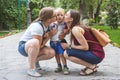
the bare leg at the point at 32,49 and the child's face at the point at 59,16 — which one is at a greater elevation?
the child's face at the point at 59,16

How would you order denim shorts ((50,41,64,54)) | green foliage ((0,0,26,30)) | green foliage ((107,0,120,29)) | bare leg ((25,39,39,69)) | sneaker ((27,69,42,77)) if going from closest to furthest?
bare leg ((25,39,39,69)) → sneaker ((27,69,42,77)) → denim shorts ((50,41,64,54)) → green foliage ((0,0,26,30)) → green foliage ((107,0,120,29))

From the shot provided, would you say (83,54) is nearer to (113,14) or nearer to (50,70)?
(50,70)

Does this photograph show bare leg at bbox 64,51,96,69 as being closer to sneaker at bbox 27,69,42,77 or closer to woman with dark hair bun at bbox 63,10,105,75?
woman with dark hair bun at bbox 63,10,105,75

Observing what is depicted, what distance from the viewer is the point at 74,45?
628cm

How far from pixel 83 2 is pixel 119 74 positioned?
65.1ft

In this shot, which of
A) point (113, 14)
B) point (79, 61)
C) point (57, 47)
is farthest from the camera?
point (113, 14)

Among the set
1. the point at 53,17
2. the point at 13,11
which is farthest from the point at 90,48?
the point at 13,11

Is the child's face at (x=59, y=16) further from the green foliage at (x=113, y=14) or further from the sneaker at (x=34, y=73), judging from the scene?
the green foliage at (x=113, y=14)

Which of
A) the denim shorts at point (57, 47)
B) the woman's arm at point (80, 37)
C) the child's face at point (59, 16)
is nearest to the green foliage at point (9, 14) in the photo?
the denim shorts at point (57, 47)

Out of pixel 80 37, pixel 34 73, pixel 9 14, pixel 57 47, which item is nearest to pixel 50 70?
pixel 57 47

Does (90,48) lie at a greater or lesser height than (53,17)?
lesser

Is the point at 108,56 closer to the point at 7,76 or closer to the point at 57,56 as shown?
the point at 57,56

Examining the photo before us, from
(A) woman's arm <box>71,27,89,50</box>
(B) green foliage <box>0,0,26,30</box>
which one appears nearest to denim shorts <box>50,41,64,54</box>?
(A) woman's arm <box>71,27,89,50</box>

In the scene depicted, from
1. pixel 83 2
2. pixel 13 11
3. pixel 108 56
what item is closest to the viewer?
pixel 108 56
